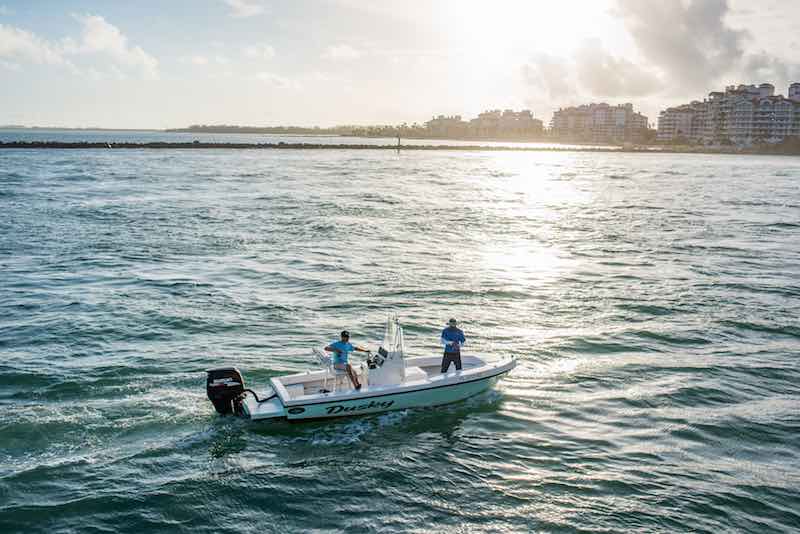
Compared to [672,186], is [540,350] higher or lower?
lower

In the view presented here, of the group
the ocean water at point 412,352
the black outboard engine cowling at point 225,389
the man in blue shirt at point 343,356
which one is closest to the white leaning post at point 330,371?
the man in blue shirt at point 343,356

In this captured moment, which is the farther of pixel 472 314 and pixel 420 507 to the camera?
pixel 472 314

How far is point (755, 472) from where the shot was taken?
1588 centimetres

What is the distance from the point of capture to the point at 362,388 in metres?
18.0

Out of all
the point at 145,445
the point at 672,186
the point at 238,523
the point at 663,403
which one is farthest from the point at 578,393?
the point at 672,186

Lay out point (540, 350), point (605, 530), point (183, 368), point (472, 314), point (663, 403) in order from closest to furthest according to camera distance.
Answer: point (605, 530), point (663, 403), point (183, 368), point (540, 350), point (472, 314)

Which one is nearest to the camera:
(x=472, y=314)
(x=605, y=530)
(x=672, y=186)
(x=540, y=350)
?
(x=605, y=530)

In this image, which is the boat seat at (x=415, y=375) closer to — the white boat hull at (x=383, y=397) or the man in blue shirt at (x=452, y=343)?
the white boat hull at (x=383, y=397)

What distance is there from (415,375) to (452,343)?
1.43 meters

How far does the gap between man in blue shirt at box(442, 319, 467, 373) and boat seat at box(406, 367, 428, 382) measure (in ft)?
2.39

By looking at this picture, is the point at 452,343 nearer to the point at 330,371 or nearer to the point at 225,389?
the point at 330,371

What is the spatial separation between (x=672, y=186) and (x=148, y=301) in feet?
279

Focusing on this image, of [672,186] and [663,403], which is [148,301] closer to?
[663,403]

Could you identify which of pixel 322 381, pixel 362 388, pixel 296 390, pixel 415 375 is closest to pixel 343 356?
pixel 362 388
